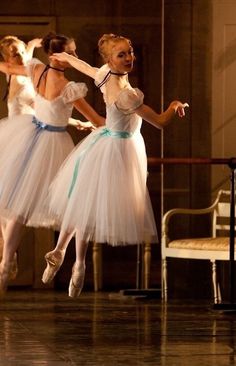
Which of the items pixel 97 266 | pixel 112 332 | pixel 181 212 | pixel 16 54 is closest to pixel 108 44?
pixel 16 54

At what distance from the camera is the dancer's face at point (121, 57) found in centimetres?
734

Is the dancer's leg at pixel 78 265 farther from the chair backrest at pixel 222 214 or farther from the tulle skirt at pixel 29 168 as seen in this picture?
the chair backrest at pixel 222 214

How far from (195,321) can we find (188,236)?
1795 millimetres

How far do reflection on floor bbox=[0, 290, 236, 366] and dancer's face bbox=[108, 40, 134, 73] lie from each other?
1453 mm

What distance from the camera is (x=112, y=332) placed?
7.16 m

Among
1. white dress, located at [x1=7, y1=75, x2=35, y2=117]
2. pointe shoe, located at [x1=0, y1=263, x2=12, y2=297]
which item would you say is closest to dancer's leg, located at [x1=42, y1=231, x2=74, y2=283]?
pointe shoe, located at [x1=0, y1=263, x2=12, y2=297]

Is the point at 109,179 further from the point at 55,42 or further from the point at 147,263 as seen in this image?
the point at 147,263

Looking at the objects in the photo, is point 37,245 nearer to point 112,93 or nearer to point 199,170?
point 199,170

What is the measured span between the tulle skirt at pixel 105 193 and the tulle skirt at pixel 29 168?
99 millimetres

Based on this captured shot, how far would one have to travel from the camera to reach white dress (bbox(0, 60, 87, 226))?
24.2 ft

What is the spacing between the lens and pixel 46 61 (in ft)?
33.6

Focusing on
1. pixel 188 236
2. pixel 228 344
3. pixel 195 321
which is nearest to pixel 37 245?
pixel 188 236

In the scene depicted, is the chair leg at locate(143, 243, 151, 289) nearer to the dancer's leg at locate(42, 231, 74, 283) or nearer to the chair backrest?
the chair backrest

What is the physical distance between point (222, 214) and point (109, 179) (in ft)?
7.26
